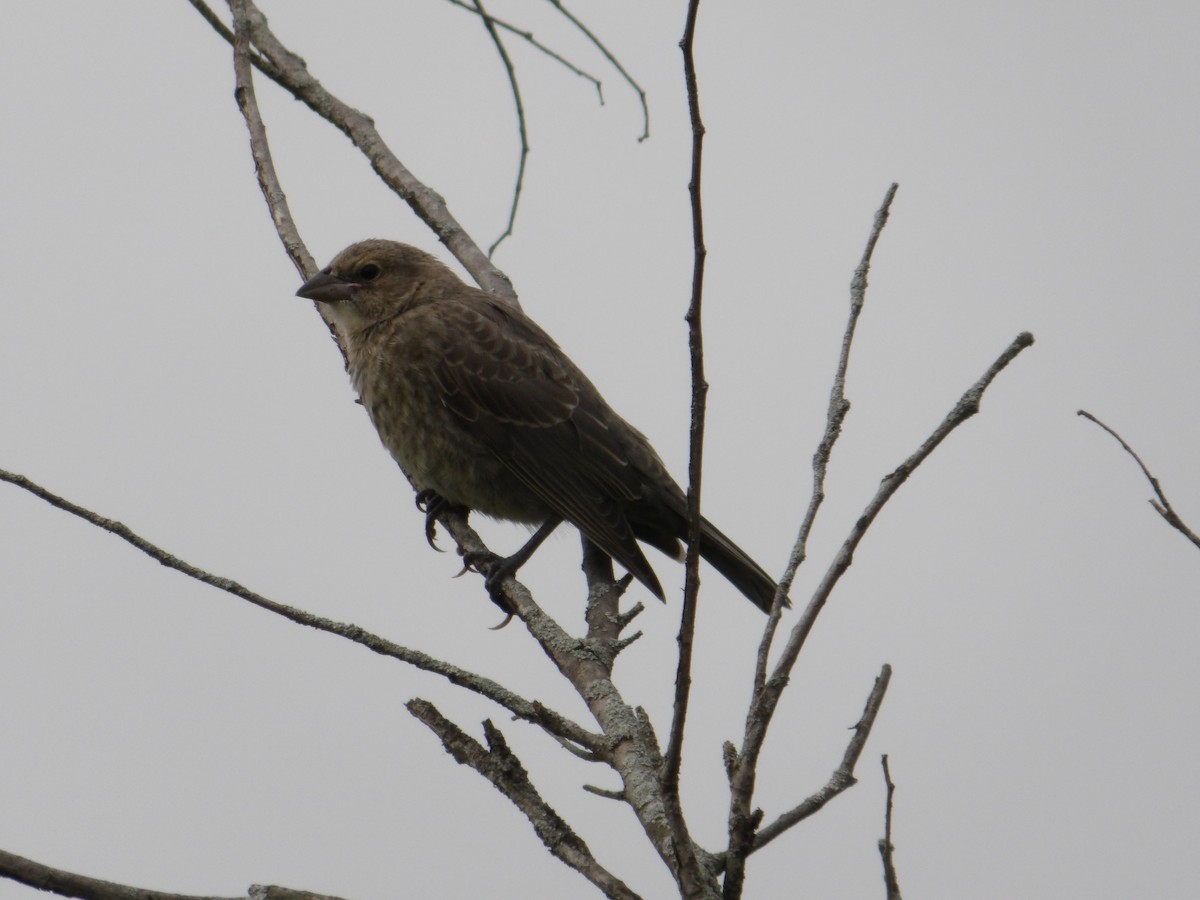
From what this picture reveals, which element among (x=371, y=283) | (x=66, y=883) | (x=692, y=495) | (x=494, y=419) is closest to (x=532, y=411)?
(x=494, y=419)

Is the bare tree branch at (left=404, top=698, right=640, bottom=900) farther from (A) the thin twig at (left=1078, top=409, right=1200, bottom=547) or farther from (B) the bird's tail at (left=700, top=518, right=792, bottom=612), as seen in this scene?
(B) the bird's tail at (left=700, top=518, right=792, bottom=612)

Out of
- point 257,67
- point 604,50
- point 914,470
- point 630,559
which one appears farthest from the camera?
point 257,67

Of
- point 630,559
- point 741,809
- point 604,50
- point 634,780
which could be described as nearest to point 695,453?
point 741,809

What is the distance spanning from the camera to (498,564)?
14.3 ft

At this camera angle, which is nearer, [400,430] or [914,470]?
[914,470]

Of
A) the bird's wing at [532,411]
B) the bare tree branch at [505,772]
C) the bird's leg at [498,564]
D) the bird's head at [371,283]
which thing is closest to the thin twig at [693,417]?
the bare tree branch at [505,772]

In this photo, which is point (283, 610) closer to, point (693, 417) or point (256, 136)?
point (693, 417)

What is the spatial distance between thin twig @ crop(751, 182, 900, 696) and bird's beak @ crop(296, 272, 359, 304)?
289 centimetres

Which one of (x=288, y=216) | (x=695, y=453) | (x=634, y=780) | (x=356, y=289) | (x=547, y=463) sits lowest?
(x=634, y=780)

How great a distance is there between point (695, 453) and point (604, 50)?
7.37ft

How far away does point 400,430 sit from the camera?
5.29m

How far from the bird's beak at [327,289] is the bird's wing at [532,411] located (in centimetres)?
38

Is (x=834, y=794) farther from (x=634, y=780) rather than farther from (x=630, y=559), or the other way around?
(x=630, y=559)

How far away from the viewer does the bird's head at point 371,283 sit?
5.66m
